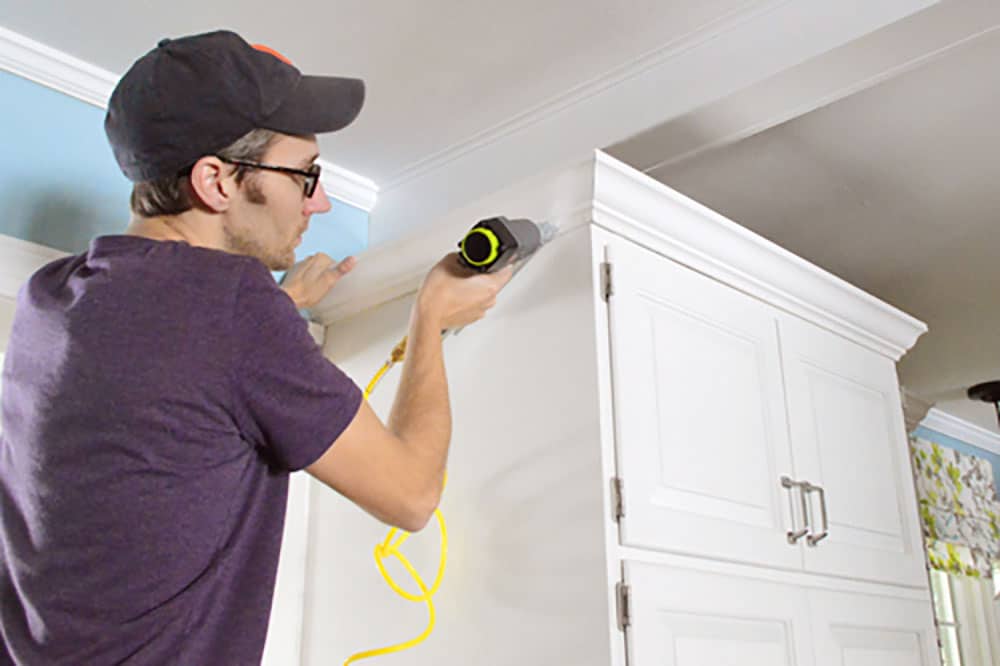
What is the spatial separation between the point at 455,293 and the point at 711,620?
2.25 feet

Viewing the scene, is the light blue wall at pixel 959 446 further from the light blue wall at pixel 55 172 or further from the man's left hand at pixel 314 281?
the light blue wall at pixel 55 172

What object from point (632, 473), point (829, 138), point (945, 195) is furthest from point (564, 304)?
point (945, 195)

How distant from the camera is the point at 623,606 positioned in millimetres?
1436

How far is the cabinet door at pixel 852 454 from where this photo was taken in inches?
76.3

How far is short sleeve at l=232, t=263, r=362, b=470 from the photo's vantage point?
1.01m

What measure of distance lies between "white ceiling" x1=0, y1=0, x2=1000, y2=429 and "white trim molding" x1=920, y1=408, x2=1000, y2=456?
88.6 inches

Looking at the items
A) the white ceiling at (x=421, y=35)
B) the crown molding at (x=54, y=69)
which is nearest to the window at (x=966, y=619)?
the white ceiling at (x=421, y=35)

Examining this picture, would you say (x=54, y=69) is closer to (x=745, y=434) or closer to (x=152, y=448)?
(x=152, y=448)

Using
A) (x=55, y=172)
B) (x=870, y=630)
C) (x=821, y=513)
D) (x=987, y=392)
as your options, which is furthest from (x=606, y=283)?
(x=987, y=392)

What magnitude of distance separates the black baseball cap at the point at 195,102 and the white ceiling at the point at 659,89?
2.32ft

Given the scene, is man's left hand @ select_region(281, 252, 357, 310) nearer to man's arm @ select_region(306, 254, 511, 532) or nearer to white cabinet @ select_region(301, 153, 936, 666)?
white cabinet @ select_region(301, 153, 936, 666)

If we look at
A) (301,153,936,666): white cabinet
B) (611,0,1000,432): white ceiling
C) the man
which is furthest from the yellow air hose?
(611,0,1000,432): white ceiling

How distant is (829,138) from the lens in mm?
2254

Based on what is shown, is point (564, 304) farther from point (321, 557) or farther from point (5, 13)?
point (5, 13)
